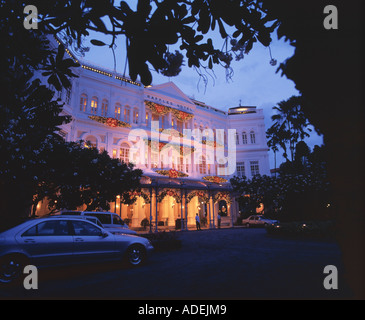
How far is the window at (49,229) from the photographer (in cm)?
569

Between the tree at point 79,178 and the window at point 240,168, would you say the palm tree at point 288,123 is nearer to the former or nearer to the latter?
the window at point 240,168

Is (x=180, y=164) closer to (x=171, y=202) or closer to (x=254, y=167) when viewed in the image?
(x=171, y=202)

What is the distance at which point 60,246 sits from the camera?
5898 mm

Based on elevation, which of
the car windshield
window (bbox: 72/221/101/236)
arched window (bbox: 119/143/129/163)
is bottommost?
the car windshield

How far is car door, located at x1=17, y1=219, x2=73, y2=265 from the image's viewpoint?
5.51 metres

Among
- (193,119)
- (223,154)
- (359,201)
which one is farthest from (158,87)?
(359,201)

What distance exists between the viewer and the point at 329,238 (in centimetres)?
1239

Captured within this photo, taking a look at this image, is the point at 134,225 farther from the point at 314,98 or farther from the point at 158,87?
the point at 314,98

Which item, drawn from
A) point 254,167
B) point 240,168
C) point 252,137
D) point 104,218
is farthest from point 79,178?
point 252,137

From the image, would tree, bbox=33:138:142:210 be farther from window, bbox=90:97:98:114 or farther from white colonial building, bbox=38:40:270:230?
window, bbox=90:97:98:114

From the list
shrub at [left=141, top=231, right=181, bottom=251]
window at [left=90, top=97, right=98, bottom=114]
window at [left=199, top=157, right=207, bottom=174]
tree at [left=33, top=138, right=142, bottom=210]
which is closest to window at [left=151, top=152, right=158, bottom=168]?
window at [left=199, top=157, right=207, bottom=174]

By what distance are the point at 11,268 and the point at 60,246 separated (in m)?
1.06

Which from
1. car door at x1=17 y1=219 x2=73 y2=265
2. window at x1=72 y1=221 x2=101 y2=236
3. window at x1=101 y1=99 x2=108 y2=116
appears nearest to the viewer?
car door at x1=17 y1=219 x2=73 y2=265

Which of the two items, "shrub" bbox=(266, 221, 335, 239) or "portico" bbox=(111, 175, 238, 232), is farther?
"portico" bbox=(111, 175, 238, 232)
